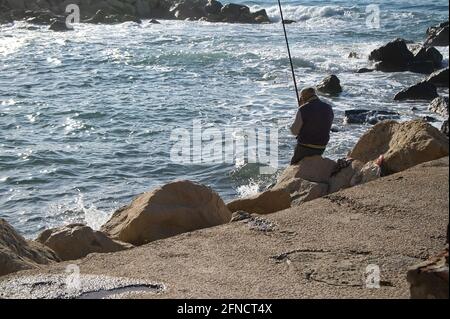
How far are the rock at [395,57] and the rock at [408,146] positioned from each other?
1107 centimetres

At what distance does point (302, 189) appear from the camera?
23.5 ft

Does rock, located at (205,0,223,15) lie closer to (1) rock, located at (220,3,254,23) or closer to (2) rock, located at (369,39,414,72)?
(1) rock, located at (220,3,254,23)

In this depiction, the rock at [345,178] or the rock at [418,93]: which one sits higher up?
the rock at [345,178]

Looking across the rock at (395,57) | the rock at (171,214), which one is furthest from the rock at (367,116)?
the rock at (171,214)

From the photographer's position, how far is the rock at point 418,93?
50.0ft

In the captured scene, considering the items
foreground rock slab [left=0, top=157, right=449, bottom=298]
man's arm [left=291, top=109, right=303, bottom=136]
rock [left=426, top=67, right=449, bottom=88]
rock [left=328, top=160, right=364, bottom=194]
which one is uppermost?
man's arm [left=291, top=109, right=303, bottom=136]

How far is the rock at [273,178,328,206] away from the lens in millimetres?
6988

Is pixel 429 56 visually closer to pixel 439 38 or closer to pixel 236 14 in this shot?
pixel 439 38

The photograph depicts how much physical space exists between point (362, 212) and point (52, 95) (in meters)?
11.1

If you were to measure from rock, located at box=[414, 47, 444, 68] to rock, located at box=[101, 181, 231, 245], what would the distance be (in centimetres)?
1361

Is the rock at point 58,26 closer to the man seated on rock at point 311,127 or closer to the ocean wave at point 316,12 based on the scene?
the ocean wave at point 316,12

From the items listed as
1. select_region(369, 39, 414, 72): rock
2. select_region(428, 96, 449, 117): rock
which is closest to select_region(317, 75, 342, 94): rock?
select_region(428, 96, 449, 117): rock

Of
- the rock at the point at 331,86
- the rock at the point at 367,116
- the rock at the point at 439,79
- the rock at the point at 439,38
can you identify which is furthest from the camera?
the rock at the point at 439,38

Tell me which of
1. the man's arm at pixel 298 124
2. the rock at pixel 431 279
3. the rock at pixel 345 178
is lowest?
the rock at pixel 345 178
